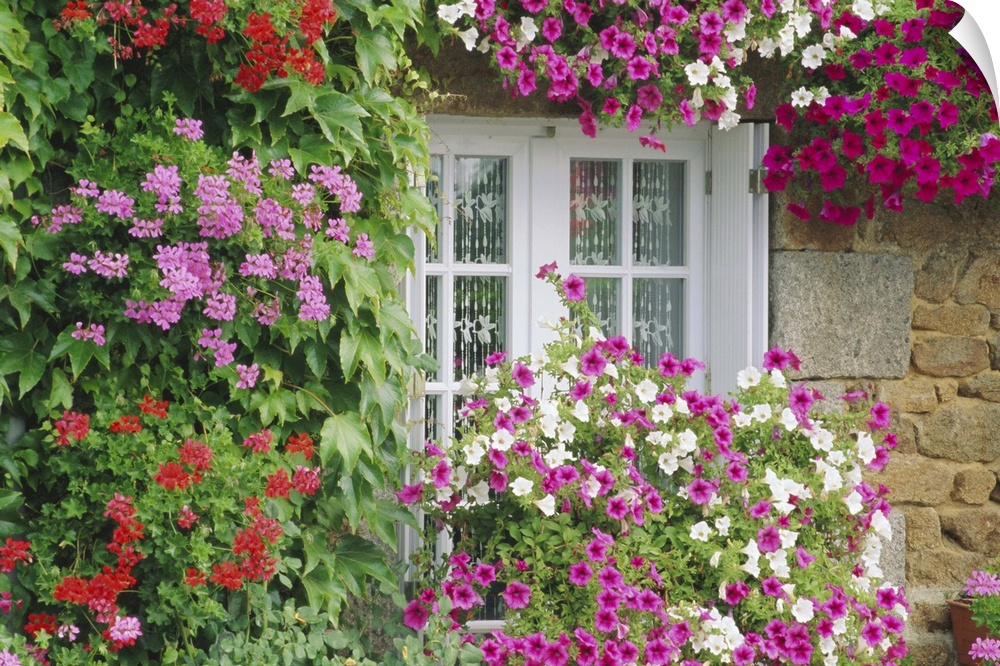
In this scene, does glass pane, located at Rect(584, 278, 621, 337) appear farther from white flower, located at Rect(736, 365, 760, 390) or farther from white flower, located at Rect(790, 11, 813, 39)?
white flower, located at Rect(790, 11, 813, 39)

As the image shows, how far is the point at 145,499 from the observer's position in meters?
2.66

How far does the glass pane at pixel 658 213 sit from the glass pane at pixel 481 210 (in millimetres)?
449

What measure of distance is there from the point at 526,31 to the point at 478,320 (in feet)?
2.99

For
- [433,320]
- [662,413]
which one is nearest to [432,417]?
[433,320]

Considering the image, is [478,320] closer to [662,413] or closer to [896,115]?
[662,413]

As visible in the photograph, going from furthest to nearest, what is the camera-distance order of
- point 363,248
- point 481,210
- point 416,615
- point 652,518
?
point 481,210, point 652,518, point 416,615, point 363,248

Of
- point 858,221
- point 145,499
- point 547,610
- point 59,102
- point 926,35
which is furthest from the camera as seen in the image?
point 858,221

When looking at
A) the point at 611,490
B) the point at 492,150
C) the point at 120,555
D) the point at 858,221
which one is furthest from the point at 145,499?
the point at 858,221

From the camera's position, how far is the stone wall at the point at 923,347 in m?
3.90

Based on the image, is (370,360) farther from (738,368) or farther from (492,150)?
(738,368)

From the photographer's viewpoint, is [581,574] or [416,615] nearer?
[581,574]

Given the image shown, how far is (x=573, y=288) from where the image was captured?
3410 mm

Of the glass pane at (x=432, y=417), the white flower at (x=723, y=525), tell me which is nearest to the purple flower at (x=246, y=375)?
the glass pane at (x=432, y=417)

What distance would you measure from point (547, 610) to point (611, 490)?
36 cm
